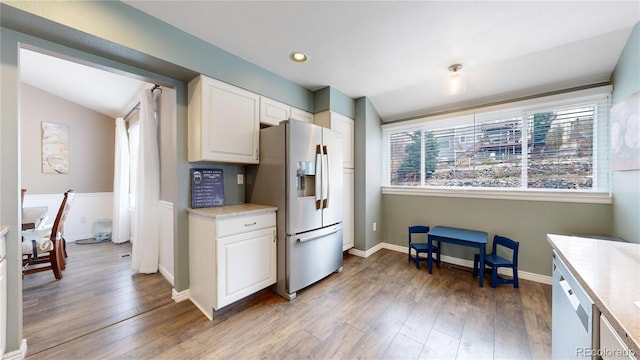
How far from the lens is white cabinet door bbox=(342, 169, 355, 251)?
339 cm

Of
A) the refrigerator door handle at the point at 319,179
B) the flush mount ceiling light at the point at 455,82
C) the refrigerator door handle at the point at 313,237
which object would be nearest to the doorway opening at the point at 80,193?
the refrigerator door handle at the point at 313,237

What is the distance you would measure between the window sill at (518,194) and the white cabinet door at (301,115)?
1788mm

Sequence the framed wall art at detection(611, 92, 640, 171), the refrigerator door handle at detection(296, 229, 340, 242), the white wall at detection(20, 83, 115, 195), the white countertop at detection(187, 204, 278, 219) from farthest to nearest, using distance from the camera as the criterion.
→ the white wall at detection(20, 83, 115, 195) → the refrigerator door handle at detection(296, 229, 340, 242) → the white countertop at detection(187, 204, 278, 219) → the framed wall art at detection(611, 92, 640, 171)

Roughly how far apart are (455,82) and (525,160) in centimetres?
126

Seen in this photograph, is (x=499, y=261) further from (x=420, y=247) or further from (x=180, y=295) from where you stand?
(x=180, y=295)

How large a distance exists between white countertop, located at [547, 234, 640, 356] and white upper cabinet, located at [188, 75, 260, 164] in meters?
2.45

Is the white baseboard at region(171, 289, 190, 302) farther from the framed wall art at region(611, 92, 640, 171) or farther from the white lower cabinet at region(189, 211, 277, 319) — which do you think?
the framed wall art at region(611, 92, 640, 171)

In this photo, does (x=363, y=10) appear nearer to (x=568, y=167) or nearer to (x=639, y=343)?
(x=639, y=343)

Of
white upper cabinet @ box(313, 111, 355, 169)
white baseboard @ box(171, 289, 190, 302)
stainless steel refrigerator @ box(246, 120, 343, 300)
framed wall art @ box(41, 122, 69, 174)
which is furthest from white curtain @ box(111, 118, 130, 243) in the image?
white upper cabinet @ box(313, 111, 355, 169)

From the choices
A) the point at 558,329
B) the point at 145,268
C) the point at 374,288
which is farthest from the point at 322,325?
the point at 145,268

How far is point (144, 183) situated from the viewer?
285cm

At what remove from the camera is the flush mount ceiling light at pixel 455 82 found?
2577mm

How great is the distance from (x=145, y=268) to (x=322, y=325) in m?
2.43

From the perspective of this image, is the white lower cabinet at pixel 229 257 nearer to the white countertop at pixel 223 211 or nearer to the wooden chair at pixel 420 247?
the white countertop at pixel 223 211
